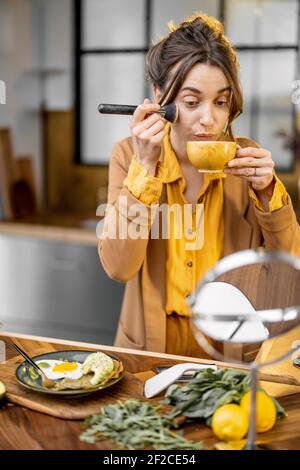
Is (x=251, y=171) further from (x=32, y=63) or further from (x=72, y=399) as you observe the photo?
(x=32, y=63)

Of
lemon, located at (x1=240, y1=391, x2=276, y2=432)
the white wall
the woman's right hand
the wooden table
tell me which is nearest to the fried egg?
the wooden table

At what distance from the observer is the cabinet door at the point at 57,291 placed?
3.66 m

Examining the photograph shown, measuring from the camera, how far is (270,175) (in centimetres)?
159

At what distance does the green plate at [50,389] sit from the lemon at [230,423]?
0.91ft

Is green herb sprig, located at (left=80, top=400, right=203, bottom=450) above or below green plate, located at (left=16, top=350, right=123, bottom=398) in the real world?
below

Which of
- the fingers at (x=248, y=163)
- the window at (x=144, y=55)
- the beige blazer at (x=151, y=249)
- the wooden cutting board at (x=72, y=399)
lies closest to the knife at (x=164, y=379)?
the wooden cutting board at (x=72, y=399)

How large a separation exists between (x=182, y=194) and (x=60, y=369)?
2.11ft

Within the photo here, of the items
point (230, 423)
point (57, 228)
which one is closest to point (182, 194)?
point (230, 423)

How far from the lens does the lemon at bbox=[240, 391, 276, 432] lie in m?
1.16

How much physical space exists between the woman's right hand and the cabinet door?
6.89 ft

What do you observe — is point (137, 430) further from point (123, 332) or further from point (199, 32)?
point (199, 32)

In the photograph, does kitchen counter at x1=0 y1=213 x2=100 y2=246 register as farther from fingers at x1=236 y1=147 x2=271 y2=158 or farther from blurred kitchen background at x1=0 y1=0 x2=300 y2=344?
fingers at x1=236 y1=147 x2=271 y2=158

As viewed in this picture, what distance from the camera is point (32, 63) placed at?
4.14 meters

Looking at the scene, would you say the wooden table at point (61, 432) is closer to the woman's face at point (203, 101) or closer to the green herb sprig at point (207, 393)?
the green herb sprig at point (207, 393)
